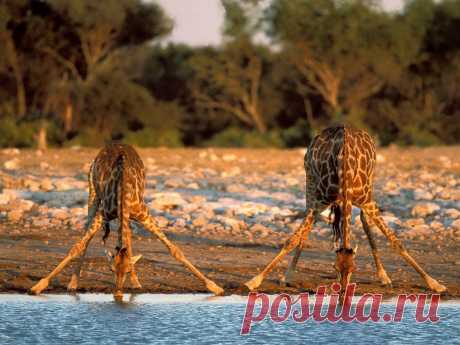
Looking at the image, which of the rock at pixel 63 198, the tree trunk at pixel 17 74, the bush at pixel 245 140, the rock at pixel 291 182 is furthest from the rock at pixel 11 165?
the bush at pixel 245 140

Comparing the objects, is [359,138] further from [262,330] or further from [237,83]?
[237,83]

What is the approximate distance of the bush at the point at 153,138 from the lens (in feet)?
104

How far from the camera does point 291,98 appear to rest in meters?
41.4

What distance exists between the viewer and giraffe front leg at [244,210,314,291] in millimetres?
9258

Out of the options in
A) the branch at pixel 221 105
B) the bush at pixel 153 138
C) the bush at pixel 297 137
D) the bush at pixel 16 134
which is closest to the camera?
the bush at pixel 16 134

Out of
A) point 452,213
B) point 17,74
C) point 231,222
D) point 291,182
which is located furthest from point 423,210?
point 17,74

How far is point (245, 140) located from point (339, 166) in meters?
25.2

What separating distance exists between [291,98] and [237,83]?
2.53 meters

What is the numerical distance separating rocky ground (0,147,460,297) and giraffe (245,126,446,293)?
13.2 inches

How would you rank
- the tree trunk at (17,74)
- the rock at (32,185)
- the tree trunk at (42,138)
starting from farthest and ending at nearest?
the tree trunk at (17,74)
the tree trunk at (42,138)
the rock at (32,185)

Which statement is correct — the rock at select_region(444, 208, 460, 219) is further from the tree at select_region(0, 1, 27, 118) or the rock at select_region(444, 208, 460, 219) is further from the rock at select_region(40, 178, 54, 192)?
the tree at select_region(0, 1, 27, 118)

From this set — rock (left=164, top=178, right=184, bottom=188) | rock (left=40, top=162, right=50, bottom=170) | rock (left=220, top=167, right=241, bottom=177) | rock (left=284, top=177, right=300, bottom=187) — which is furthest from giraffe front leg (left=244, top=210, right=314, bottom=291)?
rock (left=40, top=162, right=50, bottom=170)

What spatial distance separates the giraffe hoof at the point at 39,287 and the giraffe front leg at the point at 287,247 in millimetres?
1717

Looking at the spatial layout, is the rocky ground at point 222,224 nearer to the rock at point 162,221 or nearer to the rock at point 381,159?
the rock at point 162,221
